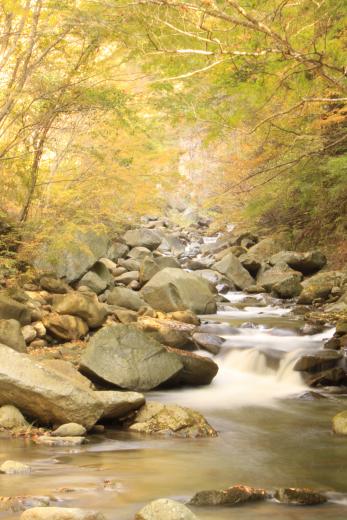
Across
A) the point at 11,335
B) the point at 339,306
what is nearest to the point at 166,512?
the point at 11,335

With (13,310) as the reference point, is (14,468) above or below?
below

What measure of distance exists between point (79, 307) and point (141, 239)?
36.6 ft

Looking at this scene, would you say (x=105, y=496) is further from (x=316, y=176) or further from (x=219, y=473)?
(x=316, y=176)

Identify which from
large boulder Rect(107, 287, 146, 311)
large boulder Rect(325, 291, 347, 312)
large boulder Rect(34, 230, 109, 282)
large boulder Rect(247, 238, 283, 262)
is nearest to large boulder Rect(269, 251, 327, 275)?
large boulder Rect(247, 238, 283, 262)

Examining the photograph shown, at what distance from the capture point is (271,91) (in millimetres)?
6902

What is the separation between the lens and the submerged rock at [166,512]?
350cm

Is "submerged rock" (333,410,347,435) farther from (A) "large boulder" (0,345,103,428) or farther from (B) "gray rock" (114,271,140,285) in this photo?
(B) "gray rock" (114,271,140,285)

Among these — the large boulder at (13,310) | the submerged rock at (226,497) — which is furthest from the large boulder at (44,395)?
the large boulder at (13,310)

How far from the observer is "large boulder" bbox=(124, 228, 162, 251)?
70.9 feet

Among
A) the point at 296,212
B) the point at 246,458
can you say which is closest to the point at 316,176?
the point at 296,212

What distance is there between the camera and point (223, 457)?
584cm

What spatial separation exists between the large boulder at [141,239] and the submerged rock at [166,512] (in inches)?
704

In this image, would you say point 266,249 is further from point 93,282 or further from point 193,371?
point 193,371

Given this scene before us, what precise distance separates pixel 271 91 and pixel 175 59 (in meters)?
1.26
